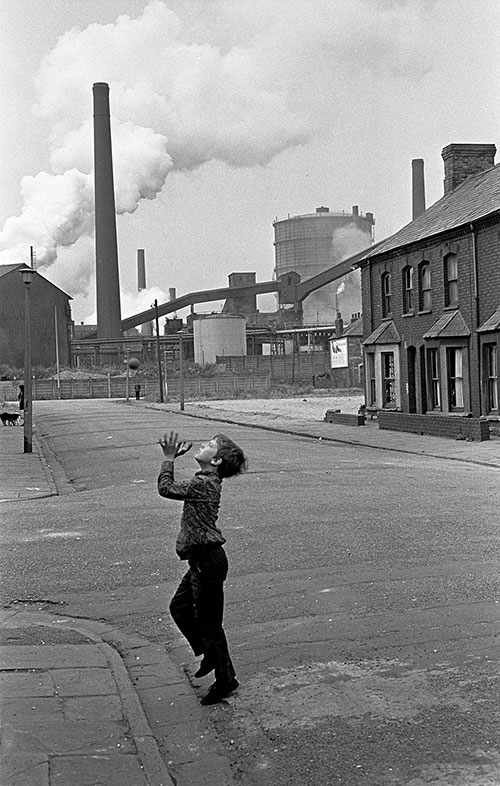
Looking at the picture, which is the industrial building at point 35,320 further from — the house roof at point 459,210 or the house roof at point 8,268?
the house roof at point 459,210

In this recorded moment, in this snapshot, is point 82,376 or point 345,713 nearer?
point 345,713

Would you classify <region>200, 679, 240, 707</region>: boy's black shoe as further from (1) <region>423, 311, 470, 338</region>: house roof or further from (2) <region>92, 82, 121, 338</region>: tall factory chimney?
(2) <region>92, 82, 121, 338</region>: tall factory chimney

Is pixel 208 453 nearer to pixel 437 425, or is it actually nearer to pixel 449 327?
pixel 437 425

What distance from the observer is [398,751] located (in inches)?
184

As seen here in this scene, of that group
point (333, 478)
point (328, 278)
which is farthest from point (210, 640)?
point (328, 278)

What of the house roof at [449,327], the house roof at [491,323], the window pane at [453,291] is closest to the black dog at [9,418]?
the house roof at [449,327]

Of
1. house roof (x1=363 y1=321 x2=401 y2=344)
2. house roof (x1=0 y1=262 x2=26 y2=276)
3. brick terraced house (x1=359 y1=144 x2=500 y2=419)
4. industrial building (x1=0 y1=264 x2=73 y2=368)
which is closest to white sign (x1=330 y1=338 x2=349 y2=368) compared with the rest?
industrial building (x1=0 y1=264 x2=73 y2=368)

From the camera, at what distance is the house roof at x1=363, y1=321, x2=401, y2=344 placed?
34.5 m

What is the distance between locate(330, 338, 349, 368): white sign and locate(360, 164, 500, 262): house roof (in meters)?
47.0

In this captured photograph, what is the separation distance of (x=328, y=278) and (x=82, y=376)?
31783 millimetres

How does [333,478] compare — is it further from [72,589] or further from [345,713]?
[345,713]

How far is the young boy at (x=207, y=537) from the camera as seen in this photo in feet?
18.2

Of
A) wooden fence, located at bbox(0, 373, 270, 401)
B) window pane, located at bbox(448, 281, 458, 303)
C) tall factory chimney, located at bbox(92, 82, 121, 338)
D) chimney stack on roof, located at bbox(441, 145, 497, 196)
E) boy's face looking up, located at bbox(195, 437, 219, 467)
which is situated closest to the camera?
boy's face looking up, located at bbox(195, 437, 219, 467)

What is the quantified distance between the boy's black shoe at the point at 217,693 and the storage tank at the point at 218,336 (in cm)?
9433
